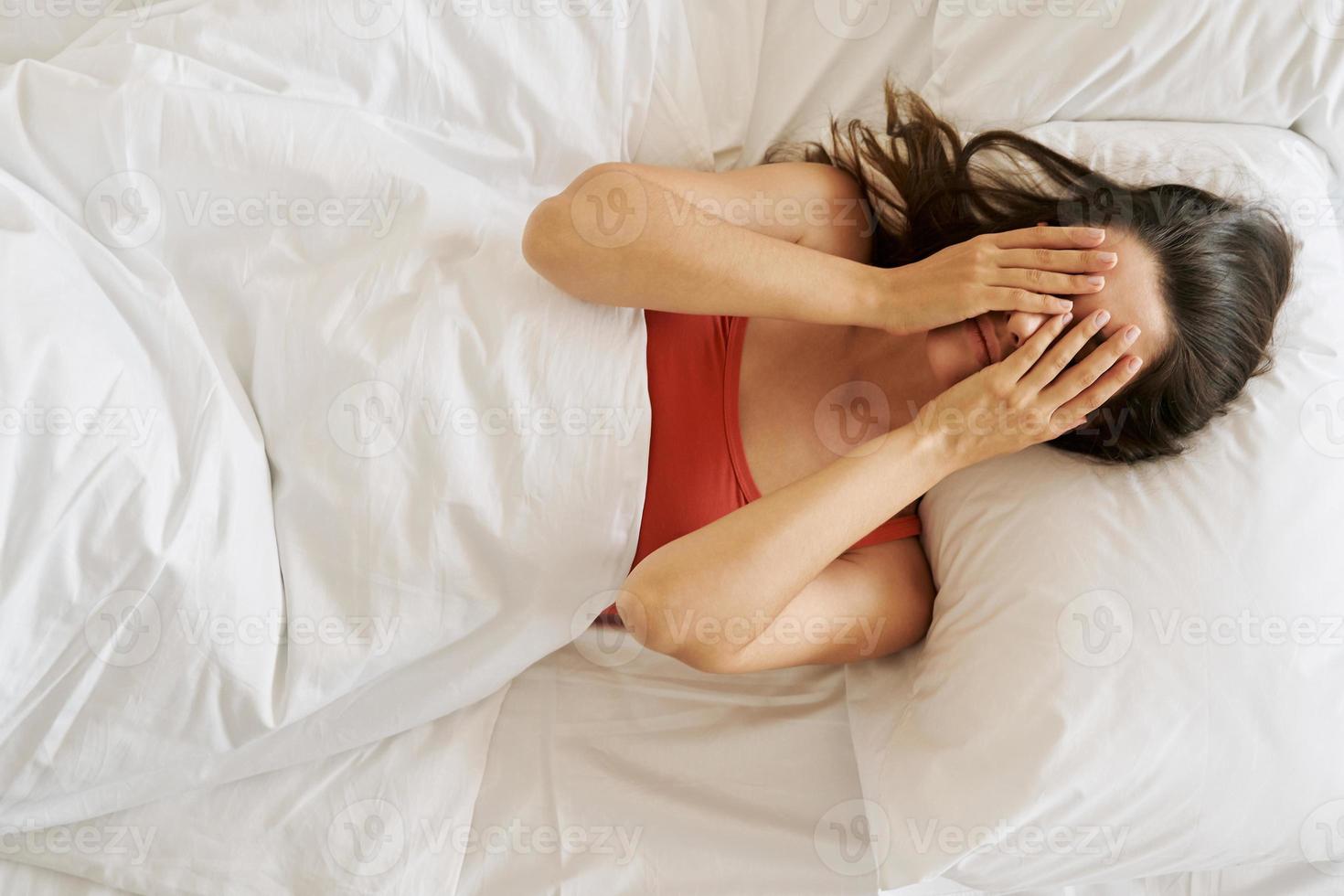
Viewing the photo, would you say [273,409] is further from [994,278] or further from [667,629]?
[994,278]

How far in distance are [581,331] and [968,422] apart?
0.42 metres

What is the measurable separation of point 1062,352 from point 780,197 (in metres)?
0.36

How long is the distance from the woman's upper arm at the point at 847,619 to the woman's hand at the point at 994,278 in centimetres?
27

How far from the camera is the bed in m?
0.97

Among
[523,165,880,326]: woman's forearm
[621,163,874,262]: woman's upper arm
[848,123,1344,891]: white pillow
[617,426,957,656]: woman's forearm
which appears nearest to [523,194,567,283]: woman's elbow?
[523,165,880,326]: woman's forearm

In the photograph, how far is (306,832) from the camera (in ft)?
3.27

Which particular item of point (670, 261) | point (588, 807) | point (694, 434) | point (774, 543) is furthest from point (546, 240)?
point (588, 807)

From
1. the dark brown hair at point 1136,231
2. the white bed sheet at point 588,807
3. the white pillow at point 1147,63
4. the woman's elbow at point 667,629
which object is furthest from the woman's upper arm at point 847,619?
the white pillow at point 1147,63

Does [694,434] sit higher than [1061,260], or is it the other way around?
[1061,260]

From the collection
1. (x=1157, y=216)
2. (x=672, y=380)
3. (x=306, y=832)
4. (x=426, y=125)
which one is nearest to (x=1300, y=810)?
(x=1157, y=216)

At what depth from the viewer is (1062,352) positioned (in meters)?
0.93

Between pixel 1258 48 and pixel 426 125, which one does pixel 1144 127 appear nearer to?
pixel 1258 48

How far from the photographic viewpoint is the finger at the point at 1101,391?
0.92m

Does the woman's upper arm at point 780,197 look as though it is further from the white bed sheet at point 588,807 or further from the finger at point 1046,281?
the white bed sheet at point 588,807
